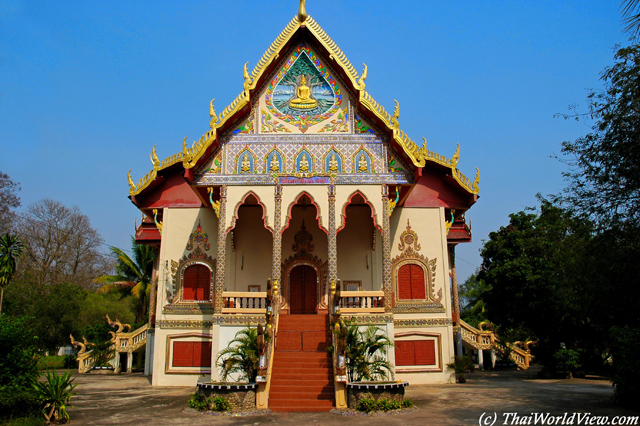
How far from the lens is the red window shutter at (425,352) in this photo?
56.3 feet

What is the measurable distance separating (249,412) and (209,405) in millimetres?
900

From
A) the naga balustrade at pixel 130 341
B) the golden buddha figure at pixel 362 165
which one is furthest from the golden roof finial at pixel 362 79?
the naga balustrade at pixel 130 341

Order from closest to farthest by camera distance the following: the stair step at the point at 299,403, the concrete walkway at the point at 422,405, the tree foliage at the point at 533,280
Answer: the concrete walkway at the point at 422,405
the stair step at the point at 299,403
the tree foliage at the point at 533,280

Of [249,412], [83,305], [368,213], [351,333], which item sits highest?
[368,213]

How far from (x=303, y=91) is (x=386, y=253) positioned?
19.4ft

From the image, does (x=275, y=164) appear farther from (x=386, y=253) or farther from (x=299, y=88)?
(x=386, y=253)

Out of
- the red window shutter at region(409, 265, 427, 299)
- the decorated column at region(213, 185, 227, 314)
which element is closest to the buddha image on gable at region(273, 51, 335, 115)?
the decorated column at region(213, 185, 227, 314)

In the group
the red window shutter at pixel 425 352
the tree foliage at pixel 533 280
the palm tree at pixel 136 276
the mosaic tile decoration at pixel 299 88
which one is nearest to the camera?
the mosaic tile decoration at pixel 299 88

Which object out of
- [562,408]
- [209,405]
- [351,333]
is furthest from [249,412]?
[562,408]

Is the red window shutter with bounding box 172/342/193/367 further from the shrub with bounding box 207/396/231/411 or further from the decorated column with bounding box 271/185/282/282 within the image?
the shrub with bounding box 207/396/231/411

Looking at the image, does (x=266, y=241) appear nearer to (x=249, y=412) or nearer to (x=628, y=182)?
(x=249, y=412)

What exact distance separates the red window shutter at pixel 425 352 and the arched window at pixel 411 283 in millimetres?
1515

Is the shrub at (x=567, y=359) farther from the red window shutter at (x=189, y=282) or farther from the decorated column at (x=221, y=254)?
the red window shutter at (x=189, y=282)

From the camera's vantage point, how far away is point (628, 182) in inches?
384
